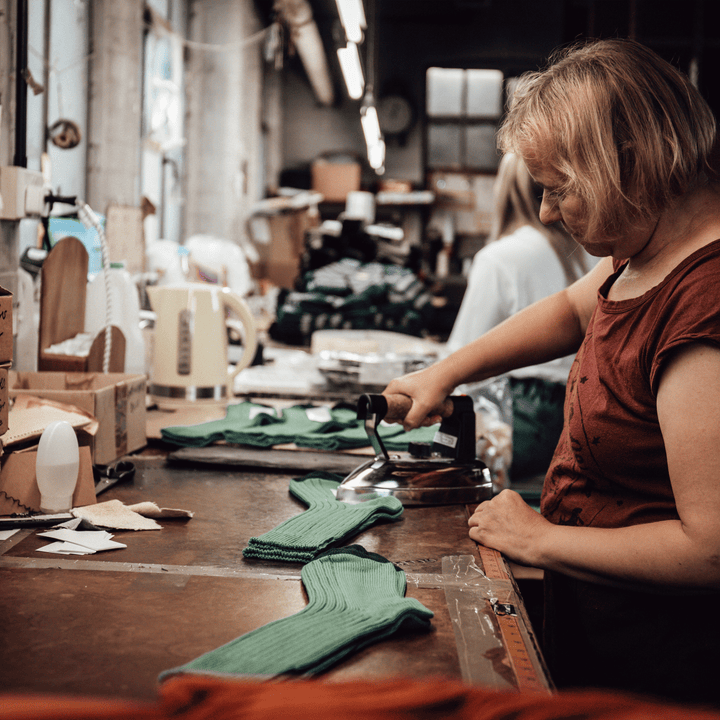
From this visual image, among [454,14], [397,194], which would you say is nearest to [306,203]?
[397,194]

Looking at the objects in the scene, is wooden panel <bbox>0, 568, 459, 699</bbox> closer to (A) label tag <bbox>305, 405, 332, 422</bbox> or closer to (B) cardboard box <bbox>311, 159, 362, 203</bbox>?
(A) label tag <bbox>305, 405, 332, 422</bbox>

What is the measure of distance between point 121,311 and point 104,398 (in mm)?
594

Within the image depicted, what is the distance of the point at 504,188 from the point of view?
253 centimetres

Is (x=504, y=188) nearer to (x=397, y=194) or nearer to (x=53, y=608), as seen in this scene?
(x=53, y=608)

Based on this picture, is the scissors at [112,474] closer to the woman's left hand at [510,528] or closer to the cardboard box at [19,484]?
the cardboard box at [19,484]

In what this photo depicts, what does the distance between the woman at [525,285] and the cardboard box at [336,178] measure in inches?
296

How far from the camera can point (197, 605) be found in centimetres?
85

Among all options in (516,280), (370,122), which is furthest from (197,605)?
(370,122)

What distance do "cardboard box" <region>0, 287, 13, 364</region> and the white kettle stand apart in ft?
2.93

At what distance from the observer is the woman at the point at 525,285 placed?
2432 millimetres

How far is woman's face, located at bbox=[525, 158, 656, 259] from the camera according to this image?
3.25 ft

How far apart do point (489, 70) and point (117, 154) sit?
25.9 feet

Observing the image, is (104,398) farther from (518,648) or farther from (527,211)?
(527,211)

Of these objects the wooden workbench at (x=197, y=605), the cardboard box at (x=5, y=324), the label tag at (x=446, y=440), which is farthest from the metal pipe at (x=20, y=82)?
the label tag at (x=446, y=440)
